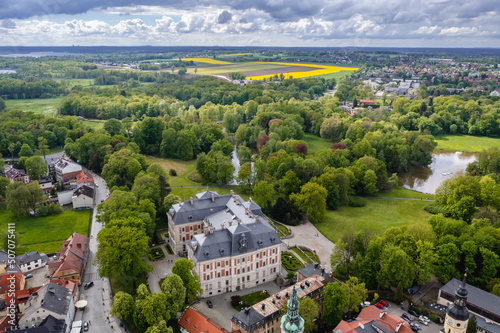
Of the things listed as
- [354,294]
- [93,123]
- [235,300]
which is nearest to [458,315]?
[354,294]

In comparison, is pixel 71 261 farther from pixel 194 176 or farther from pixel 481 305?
pixel 481 305

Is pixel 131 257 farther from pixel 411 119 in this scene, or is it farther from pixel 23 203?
pixel 411 119

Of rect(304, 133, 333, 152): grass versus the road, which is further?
rect(304, 133, 333, 152): grass

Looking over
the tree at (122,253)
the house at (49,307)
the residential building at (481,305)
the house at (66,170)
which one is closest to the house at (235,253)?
the tree at (122,253)

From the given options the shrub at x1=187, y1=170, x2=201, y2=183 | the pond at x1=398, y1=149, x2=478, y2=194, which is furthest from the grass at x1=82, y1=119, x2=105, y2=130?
the pond at x1=398, y1=149, x2=478, y2=194

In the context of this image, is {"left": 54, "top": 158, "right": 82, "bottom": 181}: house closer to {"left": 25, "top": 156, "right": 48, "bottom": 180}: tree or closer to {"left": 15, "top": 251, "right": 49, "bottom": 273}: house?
{"left": 25, "top": 156, "right": 48, "bottom": 180}: tree

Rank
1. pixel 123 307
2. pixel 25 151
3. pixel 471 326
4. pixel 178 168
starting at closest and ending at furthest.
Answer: pixel 471 326
pixel 123 307
pixel 178 168
pixel 25 151
